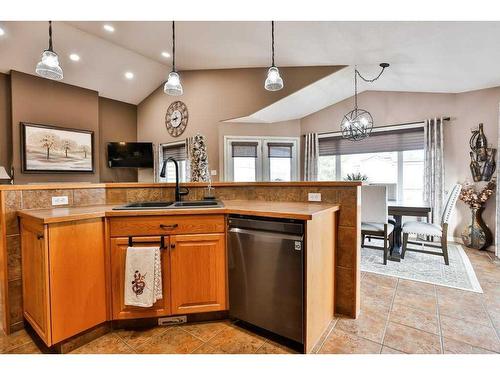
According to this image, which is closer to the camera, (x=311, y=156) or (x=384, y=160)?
(x=384, y=160)


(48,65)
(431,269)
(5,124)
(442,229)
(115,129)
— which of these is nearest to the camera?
(48,65)

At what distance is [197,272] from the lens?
1714mm

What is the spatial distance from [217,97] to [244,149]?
118 centimetres

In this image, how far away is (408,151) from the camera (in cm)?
449

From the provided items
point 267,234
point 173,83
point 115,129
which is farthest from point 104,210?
point 115,129

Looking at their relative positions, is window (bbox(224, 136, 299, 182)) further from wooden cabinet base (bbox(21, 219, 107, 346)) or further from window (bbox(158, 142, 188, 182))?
wooden cabinet base (bbox(21, 219, 107, 346))

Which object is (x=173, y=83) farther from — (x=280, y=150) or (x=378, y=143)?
(x=378, y=143)

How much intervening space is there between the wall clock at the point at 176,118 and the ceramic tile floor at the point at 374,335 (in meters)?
4.21

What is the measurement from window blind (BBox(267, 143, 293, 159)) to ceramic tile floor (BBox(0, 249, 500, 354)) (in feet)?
12.6

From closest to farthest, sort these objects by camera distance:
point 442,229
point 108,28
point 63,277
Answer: point 63,277, point 442,229, point 108,28

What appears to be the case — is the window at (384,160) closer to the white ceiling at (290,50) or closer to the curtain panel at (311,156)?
the curtain panel at (311,156)
